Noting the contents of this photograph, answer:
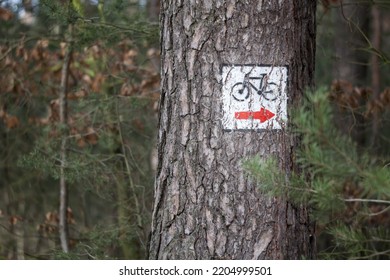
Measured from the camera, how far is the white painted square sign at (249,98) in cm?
283

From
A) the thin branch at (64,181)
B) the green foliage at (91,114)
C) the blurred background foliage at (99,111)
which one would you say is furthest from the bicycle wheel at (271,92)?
the thin branch at (64,181)

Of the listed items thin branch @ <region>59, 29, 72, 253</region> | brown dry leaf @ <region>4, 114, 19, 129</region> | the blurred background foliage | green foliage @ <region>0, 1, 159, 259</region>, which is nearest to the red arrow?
the blurred background foliage

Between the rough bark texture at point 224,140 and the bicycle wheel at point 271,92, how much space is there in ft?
0.22

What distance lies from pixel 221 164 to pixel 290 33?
2.12 feet

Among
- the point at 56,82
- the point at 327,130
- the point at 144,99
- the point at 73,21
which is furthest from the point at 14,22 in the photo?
the point at 327,130

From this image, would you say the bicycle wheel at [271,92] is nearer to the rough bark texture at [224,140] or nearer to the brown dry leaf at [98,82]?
the rough bark texture at [224,140]

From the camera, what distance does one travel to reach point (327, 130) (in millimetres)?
1931

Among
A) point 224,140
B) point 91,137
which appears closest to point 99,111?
point 91,137

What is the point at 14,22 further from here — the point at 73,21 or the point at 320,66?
the point at 320,66

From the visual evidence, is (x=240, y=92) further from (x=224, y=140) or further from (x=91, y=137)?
(x=91, y=137)

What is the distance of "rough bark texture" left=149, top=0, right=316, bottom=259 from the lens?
9.28 ft

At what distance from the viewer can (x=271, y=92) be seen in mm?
2842

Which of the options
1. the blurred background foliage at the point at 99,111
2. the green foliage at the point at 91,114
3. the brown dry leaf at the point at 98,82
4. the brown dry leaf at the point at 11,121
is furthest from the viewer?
the brown dry leaf at the point at 11,121

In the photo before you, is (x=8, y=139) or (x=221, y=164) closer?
(x=221, y=164)
